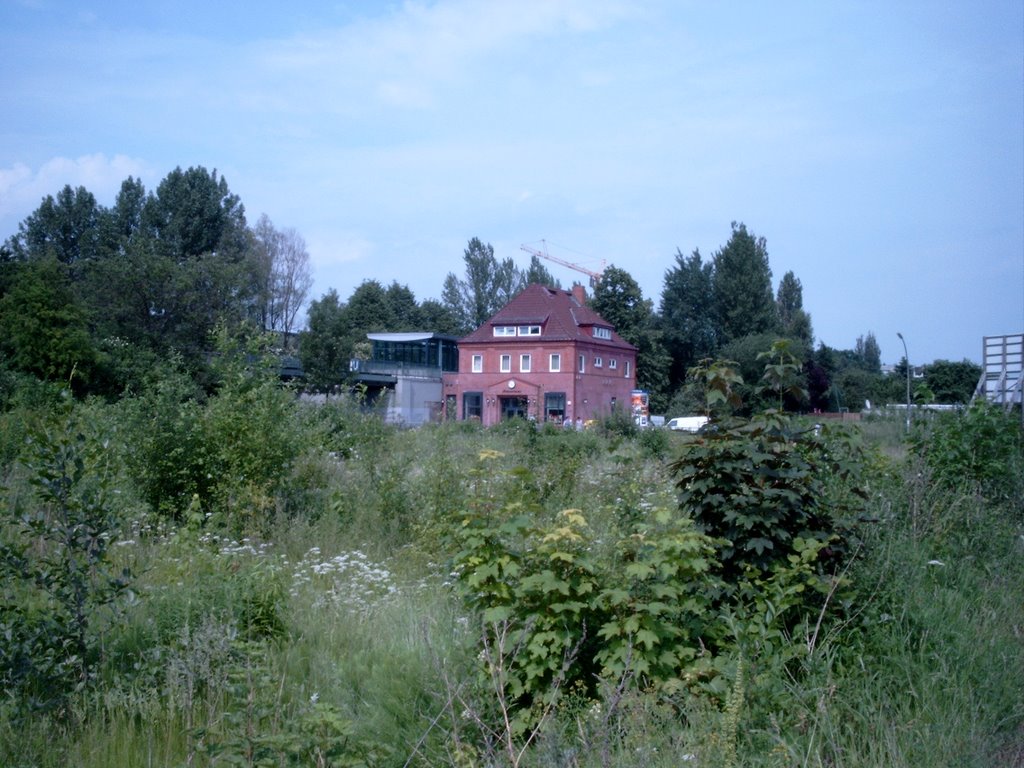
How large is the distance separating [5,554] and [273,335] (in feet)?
24.5

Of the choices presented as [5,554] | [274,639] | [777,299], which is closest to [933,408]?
[777,299]

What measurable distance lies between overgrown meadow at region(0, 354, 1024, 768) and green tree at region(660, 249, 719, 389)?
701 cm

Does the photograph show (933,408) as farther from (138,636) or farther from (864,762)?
(138,636)

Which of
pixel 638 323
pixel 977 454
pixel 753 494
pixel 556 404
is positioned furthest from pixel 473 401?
pixel 753 494

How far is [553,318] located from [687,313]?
7.06 m

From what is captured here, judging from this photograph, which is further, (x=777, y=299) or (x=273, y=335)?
(x=777, y=299)

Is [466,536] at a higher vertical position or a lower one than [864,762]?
higher

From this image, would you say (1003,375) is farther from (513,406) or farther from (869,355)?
(513,406)

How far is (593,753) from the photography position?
12.0ft

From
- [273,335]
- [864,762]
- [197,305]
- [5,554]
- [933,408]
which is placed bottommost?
[864,762]

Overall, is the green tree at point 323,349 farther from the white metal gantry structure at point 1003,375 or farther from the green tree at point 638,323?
the white metal gantry structure at point 1003,375

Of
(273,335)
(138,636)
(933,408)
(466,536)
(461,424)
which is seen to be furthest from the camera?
(461,424)

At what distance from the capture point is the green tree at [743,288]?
13.0 metres

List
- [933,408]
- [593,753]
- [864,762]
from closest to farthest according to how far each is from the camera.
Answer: [593,753] < [864,762] < [933,408]
